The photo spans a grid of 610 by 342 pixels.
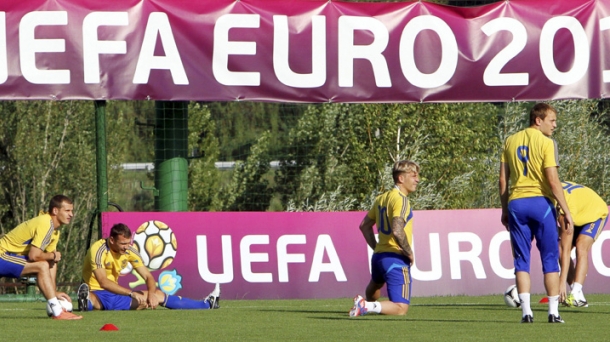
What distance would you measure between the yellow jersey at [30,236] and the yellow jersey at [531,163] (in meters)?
4.78

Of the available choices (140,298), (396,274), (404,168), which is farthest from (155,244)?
(404,168)

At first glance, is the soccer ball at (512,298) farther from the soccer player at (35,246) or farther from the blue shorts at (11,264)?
the blue shorts at (11,264)

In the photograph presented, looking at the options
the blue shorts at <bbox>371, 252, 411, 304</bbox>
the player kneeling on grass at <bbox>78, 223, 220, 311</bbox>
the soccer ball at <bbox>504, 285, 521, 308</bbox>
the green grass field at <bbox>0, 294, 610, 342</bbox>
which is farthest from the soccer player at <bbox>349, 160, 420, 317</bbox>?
the player kneeling on grass at <bbox>78, 223, 220, 311</bbox>

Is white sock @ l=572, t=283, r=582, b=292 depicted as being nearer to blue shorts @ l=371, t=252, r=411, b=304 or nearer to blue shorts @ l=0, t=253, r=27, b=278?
blue shorts @ l=371, t=252, r=411, b=304

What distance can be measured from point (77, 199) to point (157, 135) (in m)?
13.6

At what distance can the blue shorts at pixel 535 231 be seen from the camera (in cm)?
970

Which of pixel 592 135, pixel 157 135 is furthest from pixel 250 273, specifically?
pixel 592 135

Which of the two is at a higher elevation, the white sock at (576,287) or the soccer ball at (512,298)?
the white sock at (576,287)

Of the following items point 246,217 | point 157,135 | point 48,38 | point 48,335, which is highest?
point 48,38

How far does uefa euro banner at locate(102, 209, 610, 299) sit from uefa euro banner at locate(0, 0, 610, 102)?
1711mm

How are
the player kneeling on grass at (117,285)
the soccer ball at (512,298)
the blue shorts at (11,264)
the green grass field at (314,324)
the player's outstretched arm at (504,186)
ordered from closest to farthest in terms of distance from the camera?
the green grass field at (314,324) < the player's outstretched arm at (504,186) < the blue shorts at (11,264) < the soccer ball at (512,298) < the player kneeling on grass at (117,285)

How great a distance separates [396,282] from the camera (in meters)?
11.1

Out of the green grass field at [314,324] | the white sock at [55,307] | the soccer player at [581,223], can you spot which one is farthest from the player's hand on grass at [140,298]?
the soccer player at [581,223]

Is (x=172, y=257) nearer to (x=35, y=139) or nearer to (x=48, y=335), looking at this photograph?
(x=48, y=335)
